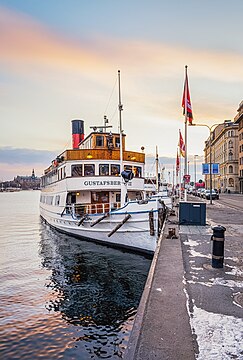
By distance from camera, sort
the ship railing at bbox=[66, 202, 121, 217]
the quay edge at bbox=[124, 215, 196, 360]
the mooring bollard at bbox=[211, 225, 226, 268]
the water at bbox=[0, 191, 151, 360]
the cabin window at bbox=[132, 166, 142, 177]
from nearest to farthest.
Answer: the quay edge at bbox=[124, 215, 196, 360] < the water at bbox=[0, 191, 151, 360] < the mooring bollard at bbox=[211, 225, 226, 268] < the ship railing at bbox=[66, 202, 121, 217] < the cabin window at bbox=[132, 166, 142, 177]

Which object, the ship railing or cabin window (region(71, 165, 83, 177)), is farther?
cabin window (region(71, 165, 83, 177))

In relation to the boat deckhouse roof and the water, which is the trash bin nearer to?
the water

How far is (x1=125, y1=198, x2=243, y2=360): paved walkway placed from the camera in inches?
162

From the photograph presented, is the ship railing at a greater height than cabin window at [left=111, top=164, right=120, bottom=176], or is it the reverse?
cabin window at [left=111, top=164, right=120, bottom=176]

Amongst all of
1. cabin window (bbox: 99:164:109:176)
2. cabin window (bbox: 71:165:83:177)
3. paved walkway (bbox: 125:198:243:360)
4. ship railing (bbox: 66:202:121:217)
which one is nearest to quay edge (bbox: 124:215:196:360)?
paved walkway (bbox: 125:198:243:360)

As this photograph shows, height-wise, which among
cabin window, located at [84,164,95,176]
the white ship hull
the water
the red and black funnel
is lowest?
the water

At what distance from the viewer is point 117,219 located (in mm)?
16125

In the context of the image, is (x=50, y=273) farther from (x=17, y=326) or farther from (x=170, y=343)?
(x=170, y=343)

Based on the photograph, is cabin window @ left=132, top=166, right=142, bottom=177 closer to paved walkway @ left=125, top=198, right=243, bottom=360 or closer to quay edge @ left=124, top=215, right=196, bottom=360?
paved walkway @ left=125, top=198, right=243, bottom=360

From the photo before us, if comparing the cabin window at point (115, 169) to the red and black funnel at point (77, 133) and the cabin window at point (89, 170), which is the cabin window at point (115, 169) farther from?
the red and black funnel at point (77, 133)

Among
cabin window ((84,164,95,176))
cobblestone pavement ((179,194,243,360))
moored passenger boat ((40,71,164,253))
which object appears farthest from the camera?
cabin window ((84,164,95,176))

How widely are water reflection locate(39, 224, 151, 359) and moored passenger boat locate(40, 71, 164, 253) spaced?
1.10 metres

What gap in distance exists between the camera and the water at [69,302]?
728cm

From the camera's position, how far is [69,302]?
32.7ft
